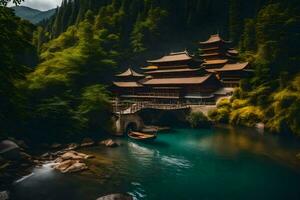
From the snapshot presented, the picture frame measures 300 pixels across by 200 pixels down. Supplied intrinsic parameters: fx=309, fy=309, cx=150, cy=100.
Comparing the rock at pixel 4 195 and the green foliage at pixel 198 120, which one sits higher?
the green foliage at pixel 198 120

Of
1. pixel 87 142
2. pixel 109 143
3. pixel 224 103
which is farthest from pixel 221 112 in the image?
pixel 87 142

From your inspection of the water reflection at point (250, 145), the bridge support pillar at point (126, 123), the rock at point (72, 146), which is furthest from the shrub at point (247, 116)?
the rock at point (72, 146)

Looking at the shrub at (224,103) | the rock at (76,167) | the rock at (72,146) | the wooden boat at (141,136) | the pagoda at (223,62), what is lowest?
the rock at (76,167)

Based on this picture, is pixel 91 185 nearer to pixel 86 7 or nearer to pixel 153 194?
pixel 153 194

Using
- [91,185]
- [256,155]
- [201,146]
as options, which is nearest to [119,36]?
[201,146]

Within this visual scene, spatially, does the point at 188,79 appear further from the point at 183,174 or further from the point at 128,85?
the point at 183,174

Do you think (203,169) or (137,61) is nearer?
(203,169)

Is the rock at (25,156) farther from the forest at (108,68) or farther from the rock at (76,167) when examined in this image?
the rock at (76,167)
